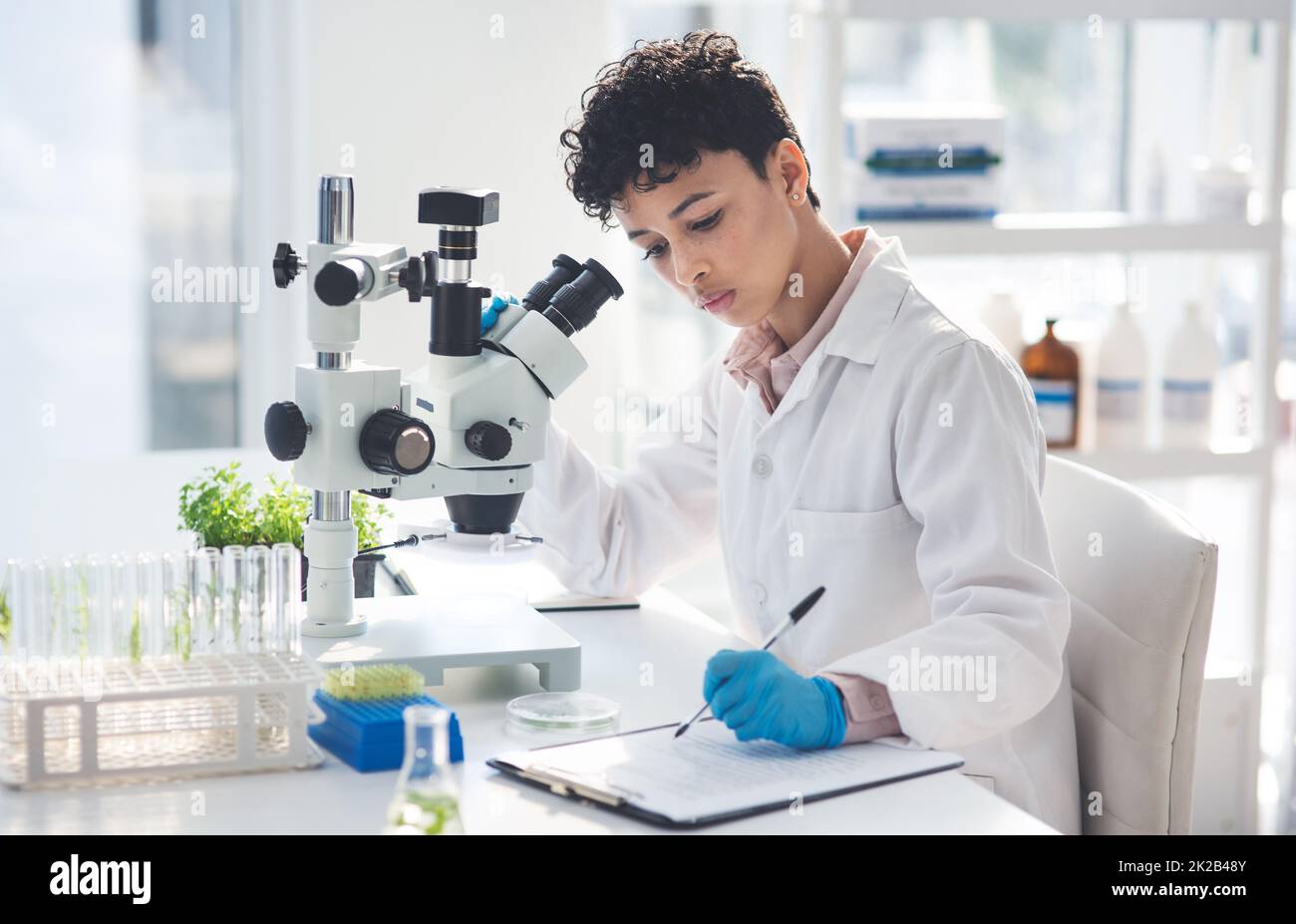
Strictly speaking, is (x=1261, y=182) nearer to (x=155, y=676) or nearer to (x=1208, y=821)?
(x=1208, y=821)

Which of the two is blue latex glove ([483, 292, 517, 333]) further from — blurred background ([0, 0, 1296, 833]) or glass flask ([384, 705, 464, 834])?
blurred background ([0, 0, 1296, 833])

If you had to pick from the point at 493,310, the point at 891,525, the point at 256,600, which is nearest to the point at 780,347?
the point at 891,525

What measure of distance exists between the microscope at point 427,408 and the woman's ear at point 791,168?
0.96ft

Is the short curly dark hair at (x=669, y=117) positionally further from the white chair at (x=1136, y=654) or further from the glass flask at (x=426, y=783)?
Answer: the glass flask at (x=426, y=783)

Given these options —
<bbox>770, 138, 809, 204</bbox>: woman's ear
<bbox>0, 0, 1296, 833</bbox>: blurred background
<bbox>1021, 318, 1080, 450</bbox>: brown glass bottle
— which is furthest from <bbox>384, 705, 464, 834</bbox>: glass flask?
<bbox>1021, 318, 1080, 450</bbox>: brown glass bottle

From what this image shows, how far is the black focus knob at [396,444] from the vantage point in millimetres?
1314

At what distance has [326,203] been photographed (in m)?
1.35

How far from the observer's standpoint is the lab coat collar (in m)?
1.56

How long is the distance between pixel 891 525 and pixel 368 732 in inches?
24.7

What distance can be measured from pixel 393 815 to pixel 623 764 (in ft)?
0.88

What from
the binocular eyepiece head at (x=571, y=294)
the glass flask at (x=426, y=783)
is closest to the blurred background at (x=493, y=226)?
the binocular eyepiece head at (x=571, y=294)

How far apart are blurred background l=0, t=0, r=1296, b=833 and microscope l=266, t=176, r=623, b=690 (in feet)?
3.51

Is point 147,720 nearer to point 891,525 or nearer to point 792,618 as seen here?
point 792,618

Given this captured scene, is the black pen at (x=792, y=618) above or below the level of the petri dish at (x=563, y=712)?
A: above
